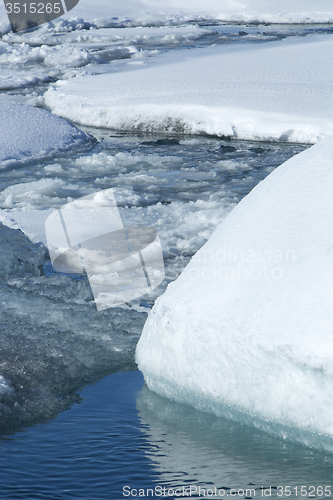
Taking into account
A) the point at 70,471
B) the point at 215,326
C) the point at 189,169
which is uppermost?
the point at 215,326

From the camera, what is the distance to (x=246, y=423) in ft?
6.92

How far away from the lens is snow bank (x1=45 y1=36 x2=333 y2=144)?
6625mm

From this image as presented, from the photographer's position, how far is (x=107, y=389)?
2467 mm

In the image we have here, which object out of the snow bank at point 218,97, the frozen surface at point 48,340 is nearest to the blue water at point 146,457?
the frozen surface at point 48,340

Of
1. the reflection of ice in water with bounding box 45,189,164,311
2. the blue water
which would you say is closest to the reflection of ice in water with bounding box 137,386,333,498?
the blue water

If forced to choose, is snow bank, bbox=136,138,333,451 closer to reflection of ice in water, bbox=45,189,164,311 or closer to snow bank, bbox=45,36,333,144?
reflection of ice in water, bbox=45,189,164,311

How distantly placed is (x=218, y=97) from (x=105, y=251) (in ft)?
13.6

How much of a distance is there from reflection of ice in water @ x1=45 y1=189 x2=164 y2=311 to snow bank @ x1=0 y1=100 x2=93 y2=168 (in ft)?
5.94

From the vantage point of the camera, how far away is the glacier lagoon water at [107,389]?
1.88m

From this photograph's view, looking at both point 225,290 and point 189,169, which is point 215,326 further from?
point 189,169

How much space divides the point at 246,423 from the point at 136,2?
22479 mm

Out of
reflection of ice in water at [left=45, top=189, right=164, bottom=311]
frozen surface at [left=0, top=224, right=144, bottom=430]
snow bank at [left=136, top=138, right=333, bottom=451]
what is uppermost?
snow bank at [left=136, top=138, right=333, bottom=451]

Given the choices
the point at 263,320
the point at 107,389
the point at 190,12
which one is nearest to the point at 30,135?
the point at 107,389

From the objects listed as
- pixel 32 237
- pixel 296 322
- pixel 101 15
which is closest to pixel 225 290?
pixel 296 322
